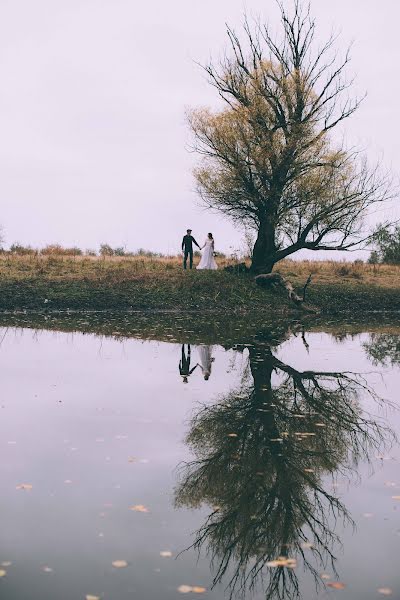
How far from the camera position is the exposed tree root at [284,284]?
35.2 metres

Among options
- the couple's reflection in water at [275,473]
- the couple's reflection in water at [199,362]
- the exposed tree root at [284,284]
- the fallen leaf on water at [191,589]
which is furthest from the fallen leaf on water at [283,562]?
the exposed tree root at [284,284]

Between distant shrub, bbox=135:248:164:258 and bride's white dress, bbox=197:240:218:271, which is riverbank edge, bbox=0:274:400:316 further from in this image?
distant shrub, bbox=135:248:164:258

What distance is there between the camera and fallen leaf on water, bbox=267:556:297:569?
6.40 meters

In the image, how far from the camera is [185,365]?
17406mm

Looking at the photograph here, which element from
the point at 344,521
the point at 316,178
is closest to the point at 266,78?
the point at 316,178

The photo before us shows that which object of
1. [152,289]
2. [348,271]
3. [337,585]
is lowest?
[337,585]

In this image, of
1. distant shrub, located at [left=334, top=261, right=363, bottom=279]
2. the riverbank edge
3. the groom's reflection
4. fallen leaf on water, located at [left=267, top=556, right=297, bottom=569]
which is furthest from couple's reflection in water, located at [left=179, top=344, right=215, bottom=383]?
distant shrub, located at [left=334, top=261, right=363, bottom=279]

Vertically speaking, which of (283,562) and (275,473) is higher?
(275,473)

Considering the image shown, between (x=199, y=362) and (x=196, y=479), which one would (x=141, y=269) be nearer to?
(x=199, y=362)

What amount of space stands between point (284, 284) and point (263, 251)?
2.99 meters

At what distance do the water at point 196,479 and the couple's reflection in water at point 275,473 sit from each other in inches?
0.9

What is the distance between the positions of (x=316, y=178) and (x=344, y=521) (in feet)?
98.2

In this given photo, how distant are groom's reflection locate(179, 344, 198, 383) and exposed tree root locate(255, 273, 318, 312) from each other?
1592 centimetres

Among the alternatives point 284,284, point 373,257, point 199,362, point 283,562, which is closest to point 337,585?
point 283,562
